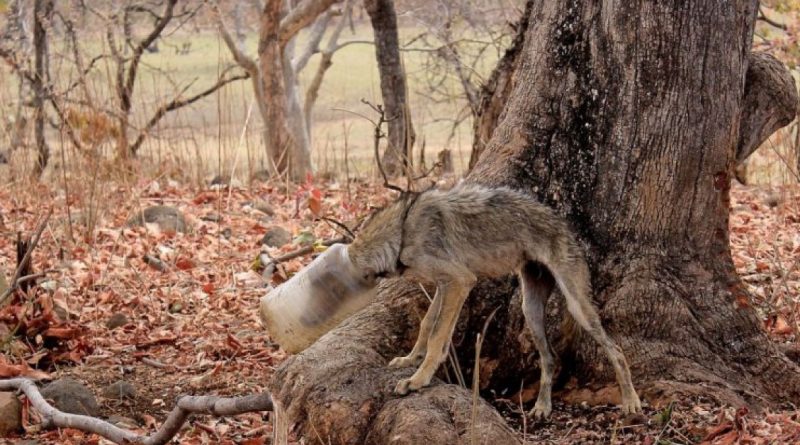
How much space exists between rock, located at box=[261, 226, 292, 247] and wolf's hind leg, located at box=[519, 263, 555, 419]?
12.3ft

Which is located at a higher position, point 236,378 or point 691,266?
point 691,266

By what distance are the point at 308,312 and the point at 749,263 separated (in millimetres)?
3597

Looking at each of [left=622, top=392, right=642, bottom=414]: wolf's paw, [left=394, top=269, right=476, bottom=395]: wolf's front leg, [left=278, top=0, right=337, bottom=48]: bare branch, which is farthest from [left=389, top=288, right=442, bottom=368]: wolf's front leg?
[left=278, top=0, right=337, bottom=48]: bare branch

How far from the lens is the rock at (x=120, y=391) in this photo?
554 cm

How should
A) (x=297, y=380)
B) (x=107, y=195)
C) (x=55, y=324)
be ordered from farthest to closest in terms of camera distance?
(x=107, y=195)
(x=55, y=324)
(x=297, y=380)

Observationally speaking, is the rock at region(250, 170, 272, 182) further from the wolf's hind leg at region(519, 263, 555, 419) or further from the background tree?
the wolf's hind leg at region(519, 263, 555, 419)

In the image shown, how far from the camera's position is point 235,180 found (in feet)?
34.6

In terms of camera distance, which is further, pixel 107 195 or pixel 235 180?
pixel 235 180

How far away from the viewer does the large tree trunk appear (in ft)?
15.3

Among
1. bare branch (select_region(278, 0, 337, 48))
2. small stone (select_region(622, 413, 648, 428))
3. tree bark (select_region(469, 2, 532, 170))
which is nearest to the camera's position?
small stone (select_region(622, 413, 648, 428))

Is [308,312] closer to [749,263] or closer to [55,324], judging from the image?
[55,324]

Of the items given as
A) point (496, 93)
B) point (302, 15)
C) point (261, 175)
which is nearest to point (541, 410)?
point (496, 93)

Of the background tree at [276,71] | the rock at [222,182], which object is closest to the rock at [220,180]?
the rock at [222,182]

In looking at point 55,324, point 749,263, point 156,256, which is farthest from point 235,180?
point 749,263
